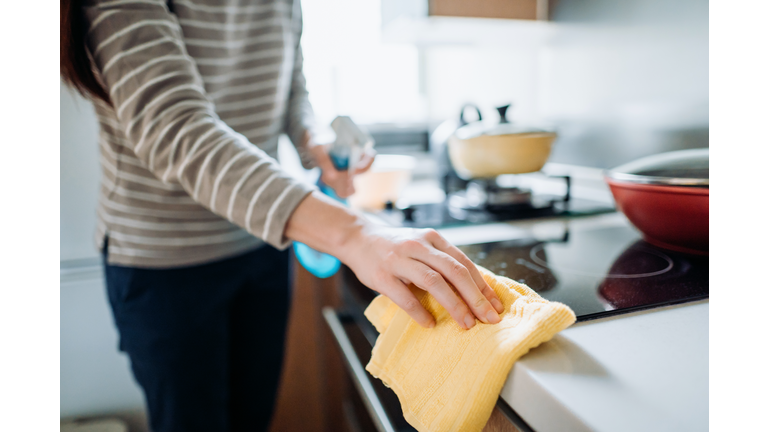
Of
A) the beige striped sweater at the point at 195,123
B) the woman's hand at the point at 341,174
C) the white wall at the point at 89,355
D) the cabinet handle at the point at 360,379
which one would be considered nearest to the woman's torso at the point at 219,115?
the beige striped sweater at the point at 195,123

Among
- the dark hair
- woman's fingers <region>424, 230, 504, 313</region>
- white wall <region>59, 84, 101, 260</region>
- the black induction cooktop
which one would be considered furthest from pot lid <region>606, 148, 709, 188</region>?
white wall <region>59, 84, 101, 260</region>

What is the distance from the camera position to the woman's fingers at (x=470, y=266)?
1.30 ft

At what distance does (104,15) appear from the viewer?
0.51 m

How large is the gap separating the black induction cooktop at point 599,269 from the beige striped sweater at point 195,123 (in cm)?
30

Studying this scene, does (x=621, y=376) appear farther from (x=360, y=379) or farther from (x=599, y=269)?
(x=360, y=379)

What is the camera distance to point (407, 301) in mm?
397

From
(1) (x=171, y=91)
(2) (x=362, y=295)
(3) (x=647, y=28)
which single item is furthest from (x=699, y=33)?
(1) (x=171, y=91)

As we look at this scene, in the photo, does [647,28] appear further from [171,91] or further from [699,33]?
[171,91]

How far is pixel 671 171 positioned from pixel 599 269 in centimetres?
17

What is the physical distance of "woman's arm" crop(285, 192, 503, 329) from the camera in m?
0.38

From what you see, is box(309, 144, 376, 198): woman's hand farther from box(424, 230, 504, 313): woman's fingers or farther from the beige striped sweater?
box(424, 230, 504, 313): woman's fingers

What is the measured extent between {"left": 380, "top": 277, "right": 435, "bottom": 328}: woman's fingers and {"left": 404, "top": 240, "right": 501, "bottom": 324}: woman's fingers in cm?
3

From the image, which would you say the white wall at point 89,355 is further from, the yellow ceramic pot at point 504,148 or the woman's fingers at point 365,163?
the yellow ceramic pot at point 504,148

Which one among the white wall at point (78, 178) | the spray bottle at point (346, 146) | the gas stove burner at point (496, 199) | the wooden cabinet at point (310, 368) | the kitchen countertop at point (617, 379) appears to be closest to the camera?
the kitchen countertop at point (617, 379)
